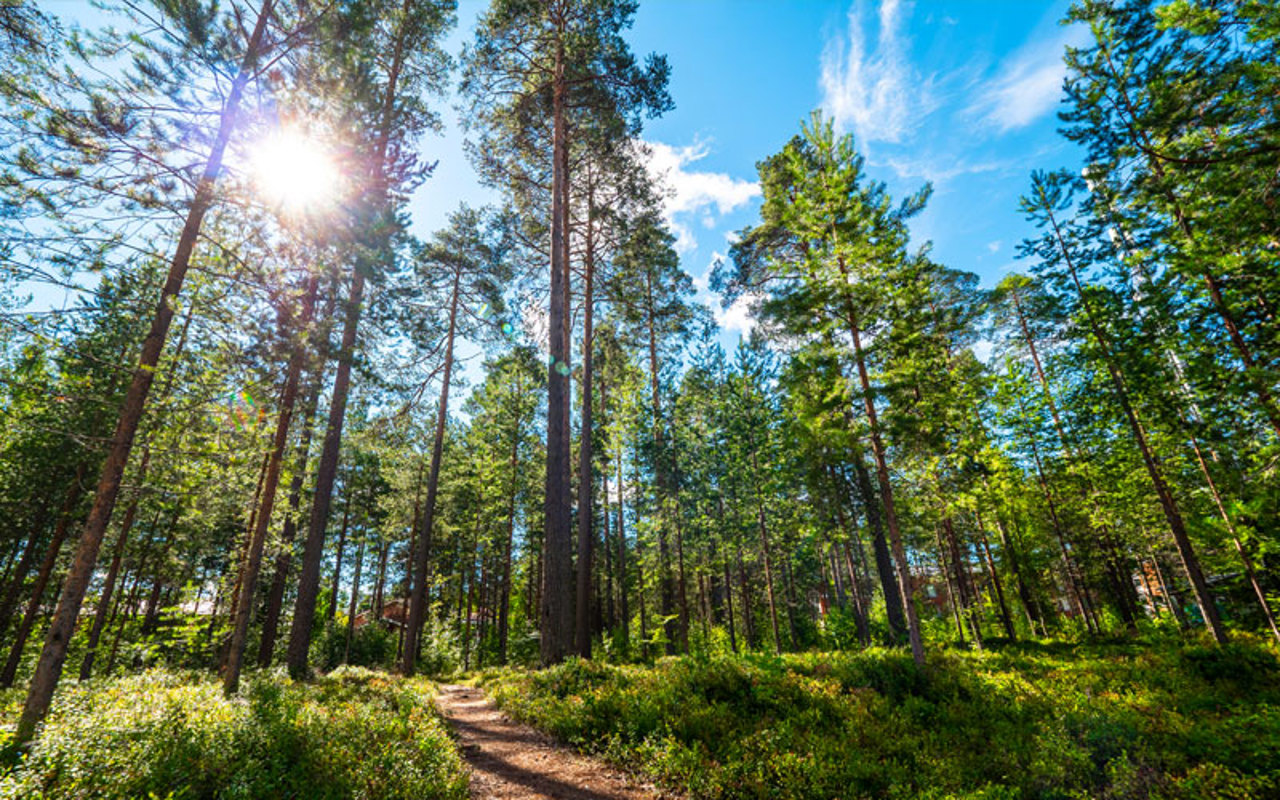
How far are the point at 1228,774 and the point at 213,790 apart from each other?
10953mm

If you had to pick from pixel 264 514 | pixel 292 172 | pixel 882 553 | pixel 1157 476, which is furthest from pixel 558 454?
pixel 1157 476

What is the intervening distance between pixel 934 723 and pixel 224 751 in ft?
34.8

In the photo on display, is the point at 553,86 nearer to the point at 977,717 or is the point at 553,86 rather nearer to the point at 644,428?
the point at 644,428

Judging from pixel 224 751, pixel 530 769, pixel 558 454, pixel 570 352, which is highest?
pixel 570 352

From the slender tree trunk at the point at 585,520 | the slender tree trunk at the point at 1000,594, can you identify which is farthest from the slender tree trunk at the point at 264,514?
the slender tree trunk at the point at 1000,594

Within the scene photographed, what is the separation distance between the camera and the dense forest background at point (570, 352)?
24.3 feet

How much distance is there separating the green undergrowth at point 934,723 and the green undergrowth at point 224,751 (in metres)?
3.03

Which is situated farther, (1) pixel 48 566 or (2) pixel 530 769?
(1) pixel 48 566

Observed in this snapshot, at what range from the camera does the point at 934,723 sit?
308 inches

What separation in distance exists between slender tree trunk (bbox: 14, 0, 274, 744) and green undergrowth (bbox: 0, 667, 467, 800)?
1.68 feet

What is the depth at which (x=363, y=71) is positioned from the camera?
10.6 meters

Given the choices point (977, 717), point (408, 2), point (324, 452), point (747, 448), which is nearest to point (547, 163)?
point (408, 2)

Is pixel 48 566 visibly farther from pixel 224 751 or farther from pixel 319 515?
pixel 224 751

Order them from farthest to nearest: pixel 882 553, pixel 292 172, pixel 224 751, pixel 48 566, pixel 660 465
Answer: pixel 660 465
pixel 48 566
pixel 882 553
pixel 292 172
pixel 224 751
